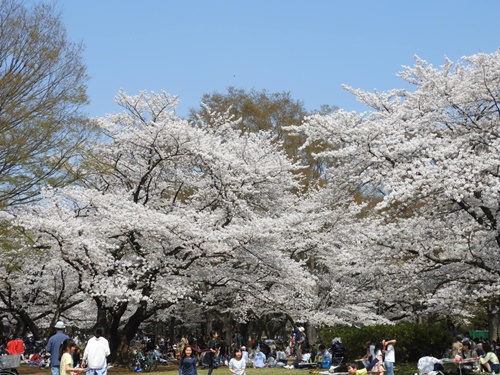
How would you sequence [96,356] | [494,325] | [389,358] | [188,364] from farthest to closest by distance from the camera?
[494,325] → [389,358] → [188,364] → [96,356]

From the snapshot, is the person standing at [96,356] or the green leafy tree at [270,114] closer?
the person standing at [96,356]

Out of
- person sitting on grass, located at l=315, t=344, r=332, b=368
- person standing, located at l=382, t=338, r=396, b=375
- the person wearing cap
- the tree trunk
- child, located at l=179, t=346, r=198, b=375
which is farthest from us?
the tree trunk

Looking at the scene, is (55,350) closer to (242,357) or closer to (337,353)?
(242,357)

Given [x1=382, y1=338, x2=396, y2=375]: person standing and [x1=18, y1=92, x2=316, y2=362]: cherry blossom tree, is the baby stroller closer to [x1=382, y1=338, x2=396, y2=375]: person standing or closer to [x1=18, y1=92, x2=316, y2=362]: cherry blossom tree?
[x1=18, y1=92, x2=316, y2=362]: cherry blossom tree

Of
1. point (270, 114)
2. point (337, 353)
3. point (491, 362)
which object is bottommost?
point (491, 362)

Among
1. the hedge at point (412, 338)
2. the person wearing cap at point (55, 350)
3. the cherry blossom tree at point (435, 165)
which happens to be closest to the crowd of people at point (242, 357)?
the person wearing cap at point (55, 350)

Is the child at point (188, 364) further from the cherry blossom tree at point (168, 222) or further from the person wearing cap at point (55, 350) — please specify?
the cherry blossom tree at point (168, 222)

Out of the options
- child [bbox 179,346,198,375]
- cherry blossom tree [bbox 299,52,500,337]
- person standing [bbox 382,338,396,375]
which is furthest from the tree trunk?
child [bbox 179,346,198,375]

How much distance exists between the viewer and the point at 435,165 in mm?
14570

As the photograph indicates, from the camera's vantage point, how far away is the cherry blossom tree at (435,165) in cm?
1444

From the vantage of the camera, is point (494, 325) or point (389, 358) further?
point (494, 325)

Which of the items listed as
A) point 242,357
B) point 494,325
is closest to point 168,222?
point 242,357

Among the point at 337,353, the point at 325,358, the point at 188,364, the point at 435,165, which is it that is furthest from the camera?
the point at 337,353

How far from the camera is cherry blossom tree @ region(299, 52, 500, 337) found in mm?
14438
